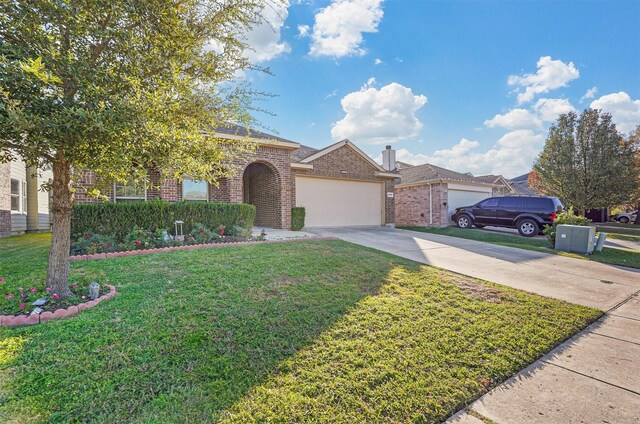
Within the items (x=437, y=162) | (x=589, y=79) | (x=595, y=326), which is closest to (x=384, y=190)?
(x=437, y=162)

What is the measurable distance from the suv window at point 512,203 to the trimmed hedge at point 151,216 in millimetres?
11242

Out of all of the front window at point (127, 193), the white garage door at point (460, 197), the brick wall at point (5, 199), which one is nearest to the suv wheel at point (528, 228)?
the white garage door at point (460, 197)

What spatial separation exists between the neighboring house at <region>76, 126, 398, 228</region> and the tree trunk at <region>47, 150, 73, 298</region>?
6472 millimetres

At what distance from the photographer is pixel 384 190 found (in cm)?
1578

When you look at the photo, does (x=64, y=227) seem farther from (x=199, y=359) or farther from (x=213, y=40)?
(x=213, y=40)

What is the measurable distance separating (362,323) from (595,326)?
3.02 metres

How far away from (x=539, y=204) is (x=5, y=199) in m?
20.0

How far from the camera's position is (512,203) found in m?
12.8

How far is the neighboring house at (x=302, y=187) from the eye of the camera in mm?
11141

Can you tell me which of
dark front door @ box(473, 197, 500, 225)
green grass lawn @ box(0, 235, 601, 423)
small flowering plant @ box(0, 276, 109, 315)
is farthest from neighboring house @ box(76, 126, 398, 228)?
green grass lawn @ box(0, 235, 601, 423)

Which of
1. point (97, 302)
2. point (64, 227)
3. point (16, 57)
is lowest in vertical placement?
point (97, 302)

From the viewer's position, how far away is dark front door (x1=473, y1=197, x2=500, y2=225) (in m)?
13.5

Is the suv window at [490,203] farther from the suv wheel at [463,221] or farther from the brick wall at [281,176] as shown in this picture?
the brick wall at [281,176]

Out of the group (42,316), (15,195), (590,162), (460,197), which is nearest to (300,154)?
(460,197)
